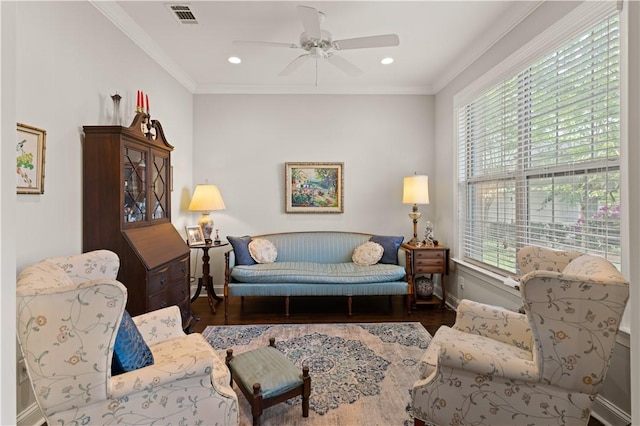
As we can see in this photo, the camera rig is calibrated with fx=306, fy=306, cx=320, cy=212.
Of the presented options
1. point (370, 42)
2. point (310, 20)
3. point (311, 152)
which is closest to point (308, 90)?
point (311, 152)

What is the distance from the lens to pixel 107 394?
4.05 ft

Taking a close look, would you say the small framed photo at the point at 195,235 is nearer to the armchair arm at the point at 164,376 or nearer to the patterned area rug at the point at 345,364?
the patterned area rug at the point at 345,364

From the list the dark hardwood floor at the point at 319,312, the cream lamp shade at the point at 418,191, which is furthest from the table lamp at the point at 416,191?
the dark hardwood floor at the point at 319,312

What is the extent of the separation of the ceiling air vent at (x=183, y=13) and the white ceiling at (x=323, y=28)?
38 millimetres

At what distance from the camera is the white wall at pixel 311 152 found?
4.29 meters

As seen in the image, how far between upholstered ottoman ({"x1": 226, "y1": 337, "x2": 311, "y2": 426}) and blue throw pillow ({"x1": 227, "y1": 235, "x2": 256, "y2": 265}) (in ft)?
6.02

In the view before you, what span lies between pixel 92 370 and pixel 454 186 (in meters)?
3.74

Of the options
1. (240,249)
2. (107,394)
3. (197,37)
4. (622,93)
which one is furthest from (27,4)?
(622,93)

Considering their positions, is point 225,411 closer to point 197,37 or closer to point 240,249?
point 240,249

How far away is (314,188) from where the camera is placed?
433 centimetres

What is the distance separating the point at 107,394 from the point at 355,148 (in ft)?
12.4

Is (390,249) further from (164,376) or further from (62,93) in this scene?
(62,93)

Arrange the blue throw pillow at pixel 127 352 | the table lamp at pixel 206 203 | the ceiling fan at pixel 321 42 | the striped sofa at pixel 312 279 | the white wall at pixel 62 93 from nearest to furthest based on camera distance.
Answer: the blue throw pillow at pixel 127 352, the white wall at pixel 62 93, the ceiling fan at pixel 321 42, the striped sofa at pixel 312 279, the table lamp at pixel 206 203

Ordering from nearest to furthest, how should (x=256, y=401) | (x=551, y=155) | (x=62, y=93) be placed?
(x=256, y=401) → (x=62, y=93) → (x=551, y=155)
